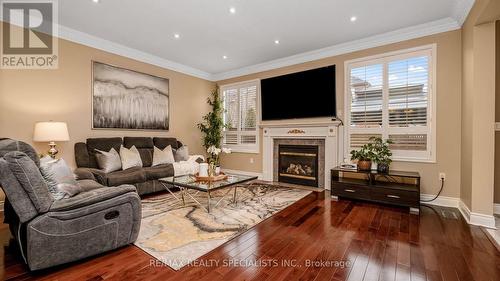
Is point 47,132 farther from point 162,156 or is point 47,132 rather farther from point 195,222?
point 195,222

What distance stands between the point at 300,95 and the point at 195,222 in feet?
11.1

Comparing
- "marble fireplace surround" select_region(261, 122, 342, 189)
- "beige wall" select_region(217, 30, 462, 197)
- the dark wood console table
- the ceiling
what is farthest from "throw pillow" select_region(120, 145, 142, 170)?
"beige wall" select_region(217, 30, 462, 197)

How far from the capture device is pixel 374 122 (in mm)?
4016

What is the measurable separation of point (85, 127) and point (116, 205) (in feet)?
9.04

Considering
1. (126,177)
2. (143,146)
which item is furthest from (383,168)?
(143,146)

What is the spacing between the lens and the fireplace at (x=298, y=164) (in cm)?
481

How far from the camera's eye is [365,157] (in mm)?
3729

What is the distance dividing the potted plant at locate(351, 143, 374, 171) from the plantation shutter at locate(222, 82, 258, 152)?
250 centimetres

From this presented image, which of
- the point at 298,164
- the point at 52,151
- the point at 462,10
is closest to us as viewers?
the point at 462,10

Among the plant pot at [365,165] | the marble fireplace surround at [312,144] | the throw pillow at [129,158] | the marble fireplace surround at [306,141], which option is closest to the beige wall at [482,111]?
the plant pot at [365,165]

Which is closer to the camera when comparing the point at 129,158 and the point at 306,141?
the point at 129,158

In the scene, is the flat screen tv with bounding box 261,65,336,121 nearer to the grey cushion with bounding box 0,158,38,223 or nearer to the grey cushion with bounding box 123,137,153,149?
the grey cushion with bounding box 123,137,153,149

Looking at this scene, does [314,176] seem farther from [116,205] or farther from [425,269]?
[116,205]

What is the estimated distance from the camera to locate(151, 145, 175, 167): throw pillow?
174 inches
